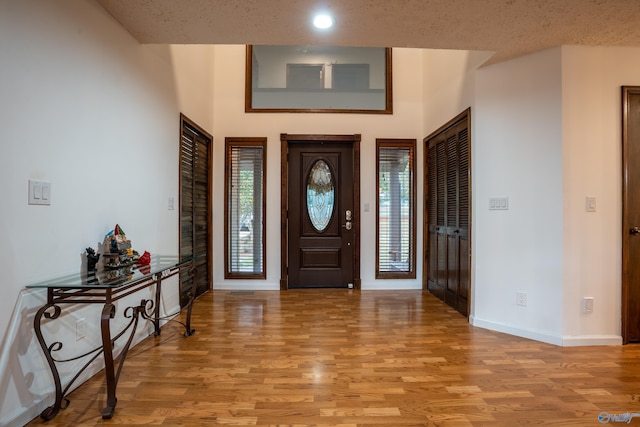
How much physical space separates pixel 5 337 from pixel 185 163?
2.38 meters

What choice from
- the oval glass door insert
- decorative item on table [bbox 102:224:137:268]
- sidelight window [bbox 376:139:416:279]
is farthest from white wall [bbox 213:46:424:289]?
decorative item on table [bbox 102:224:137:268]

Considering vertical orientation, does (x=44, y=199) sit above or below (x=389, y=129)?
below

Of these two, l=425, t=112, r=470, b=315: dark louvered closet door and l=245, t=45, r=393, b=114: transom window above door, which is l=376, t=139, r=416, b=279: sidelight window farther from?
l=245, t=45, r=393, b=114: transom window above door

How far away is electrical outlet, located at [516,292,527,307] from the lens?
9.18 feet

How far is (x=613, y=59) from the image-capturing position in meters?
2.65

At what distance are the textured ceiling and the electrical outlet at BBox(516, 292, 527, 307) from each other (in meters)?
2.03

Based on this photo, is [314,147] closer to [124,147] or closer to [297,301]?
[297,301]

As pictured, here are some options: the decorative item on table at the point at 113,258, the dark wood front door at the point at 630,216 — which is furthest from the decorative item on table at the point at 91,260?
the dark wood front door at the point at 630,216

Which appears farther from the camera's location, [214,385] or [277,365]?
[277,365]

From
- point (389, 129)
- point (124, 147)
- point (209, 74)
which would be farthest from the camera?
point (389, 129)

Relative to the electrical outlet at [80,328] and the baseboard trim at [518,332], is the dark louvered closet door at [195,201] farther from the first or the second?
the baseboard trim at [518,332]

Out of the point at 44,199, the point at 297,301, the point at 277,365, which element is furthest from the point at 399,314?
the point at 44,199

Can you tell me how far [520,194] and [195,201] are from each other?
3372 millimetres

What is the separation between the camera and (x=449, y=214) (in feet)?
12.2
